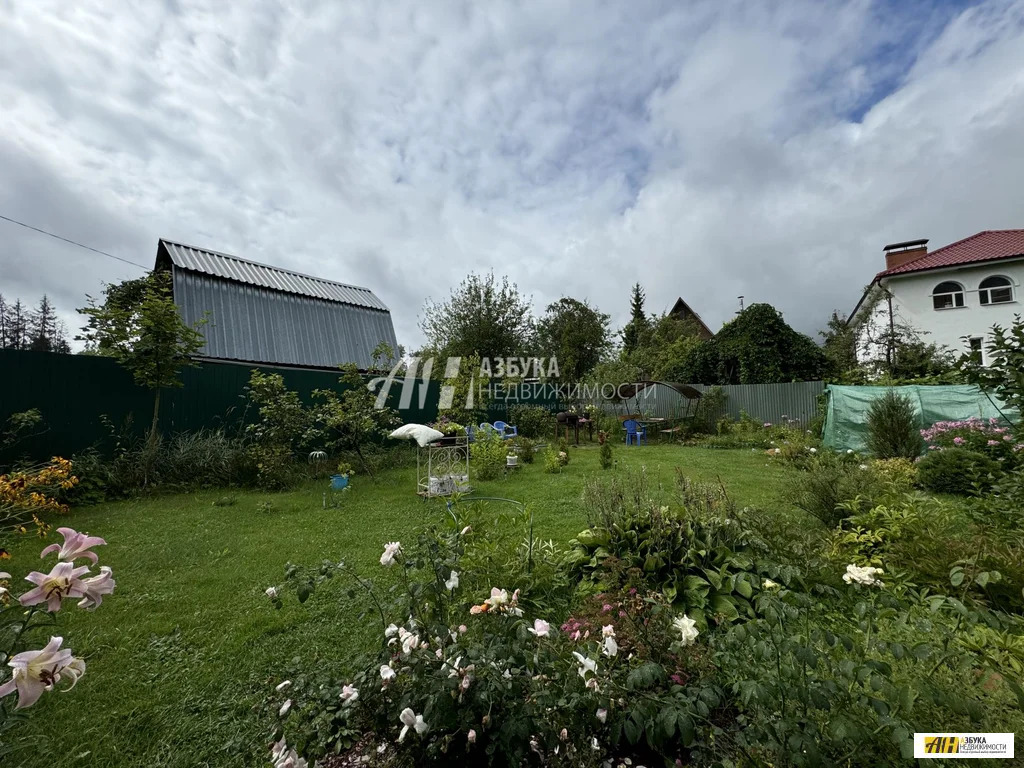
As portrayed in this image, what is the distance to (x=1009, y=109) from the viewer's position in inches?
251

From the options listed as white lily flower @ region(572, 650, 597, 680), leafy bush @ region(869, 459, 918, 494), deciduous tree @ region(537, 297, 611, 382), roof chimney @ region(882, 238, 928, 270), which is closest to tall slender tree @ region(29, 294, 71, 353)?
deciduous tree @ region(537, 297, 611, 382)

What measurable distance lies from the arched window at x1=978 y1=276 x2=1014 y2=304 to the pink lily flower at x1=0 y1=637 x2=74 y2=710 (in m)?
22.1

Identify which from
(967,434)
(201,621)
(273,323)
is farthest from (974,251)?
(273,323)

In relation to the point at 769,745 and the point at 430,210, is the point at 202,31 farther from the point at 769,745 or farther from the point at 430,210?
the point at 769,745

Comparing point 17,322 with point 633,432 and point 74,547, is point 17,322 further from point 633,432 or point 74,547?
point 74,547

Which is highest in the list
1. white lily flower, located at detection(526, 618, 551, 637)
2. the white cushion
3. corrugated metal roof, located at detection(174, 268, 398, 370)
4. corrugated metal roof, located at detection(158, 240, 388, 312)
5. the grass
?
corrugated metal roof, located at detection(158, 240, 388, 312)

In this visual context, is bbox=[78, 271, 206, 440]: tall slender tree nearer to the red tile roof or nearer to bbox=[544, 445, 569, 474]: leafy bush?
bbox=[544, 445, 569, 474]: leafy bush

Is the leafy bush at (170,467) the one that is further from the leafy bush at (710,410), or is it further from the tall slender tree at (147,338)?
the leafy bush at (710,410)

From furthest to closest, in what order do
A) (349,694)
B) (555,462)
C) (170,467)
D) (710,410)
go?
(710,410) < (555,462) < (170,467) < (349,694)

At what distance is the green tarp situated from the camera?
6059 millimetres

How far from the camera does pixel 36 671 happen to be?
63 cm

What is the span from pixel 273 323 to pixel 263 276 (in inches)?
62.4

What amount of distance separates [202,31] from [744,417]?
1329 cm

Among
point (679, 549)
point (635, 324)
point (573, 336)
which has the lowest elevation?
point (679, 549)
